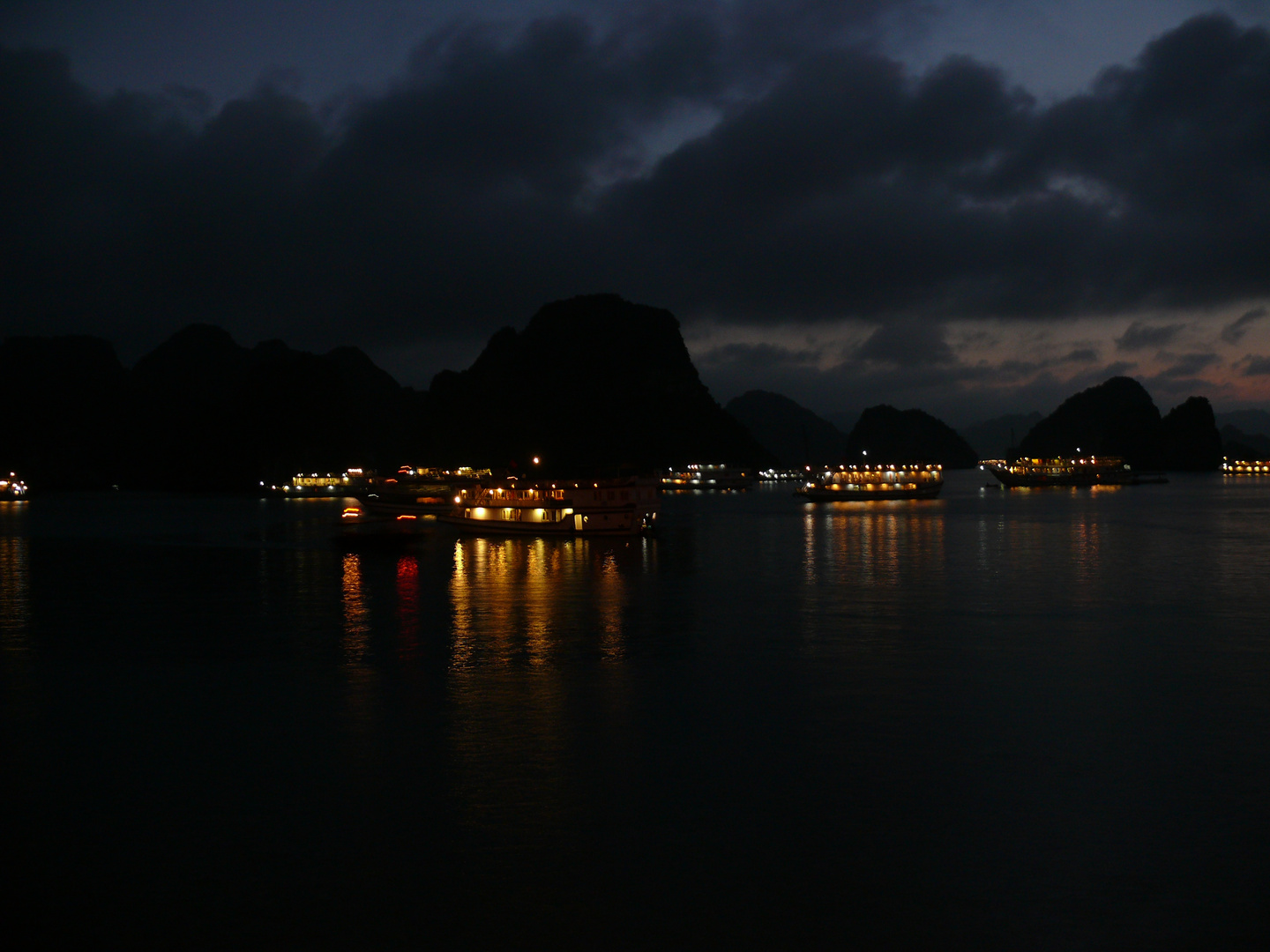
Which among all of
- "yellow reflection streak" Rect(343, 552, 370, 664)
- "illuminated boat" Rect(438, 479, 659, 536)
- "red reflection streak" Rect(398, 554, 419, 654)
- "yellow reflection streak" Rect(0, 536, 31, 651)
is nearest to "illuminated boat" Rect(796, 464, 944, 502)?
"illuminated boat" Rect(438, 479, 659, 536)

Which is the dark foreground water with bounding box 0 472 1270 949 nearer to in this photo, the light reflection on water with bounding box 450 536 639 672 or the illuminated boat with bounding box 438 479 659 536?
the light reflection on water with bounding box 450 536 639 672

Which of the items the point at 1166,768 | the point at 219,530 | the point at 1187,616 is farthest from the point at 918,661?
the point at 219,530

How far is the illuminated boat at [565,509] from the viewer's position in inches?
3209

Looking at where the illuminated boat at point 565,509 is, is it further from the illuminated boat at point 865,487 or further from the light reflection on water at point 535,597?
the illuminated boat at point 865,487

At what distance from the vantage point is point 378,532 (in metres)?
93.6

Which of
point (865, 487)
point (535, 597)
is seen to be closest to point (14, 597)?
point (535, 597)

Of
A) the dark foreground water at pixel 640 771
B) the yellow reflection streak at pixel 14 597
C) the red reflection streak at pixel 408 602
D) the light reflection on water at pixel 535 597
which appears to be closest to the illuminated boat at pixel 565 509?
the light reflection on water at pixel 535 597

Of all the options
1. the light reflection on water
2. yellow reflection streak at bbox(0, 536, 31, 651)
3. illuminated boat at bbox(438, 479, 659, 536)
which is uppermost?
illuminated boat at bbox(438, 479, 659, 536)

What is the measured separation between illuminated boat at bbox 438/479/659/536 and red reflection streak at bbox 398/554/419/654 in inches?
769

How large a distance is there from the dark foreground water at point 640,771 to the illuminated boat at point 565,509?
39.2 meters

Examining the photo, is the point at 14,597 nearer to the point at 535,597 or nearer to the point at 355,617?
the point at 355,617

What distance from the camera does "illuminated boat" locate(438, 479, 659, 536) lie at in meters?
81.5

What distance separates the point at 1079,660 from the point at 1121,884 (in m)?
16.7

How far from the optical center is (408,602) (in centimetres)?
4178
